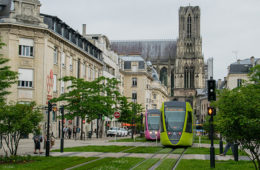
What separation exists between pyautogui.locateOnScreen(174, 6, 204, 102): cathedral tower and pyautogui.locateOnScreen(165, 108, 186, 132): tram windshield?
112 meters

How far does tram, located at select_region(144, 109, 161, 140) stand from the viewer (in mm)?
44469

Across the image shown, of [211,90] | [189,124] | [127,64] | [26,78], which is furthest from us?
[127,64]

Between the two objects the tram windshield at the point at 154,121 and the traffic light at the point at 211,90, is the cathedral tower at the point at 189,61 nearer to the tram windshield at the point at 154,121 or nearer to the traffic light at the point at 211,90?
the tram windshield at the point at 154,121

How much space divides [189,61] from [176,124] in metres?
116

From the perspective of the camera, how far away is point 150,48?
158375mm

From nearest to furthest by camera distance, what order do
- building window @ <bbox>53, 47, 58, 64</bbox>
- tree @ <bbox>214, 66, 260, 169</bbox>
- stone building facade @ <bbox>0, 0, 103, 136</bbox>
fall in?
tree @ <bbox>214, 66, 260, 169</bbox> → stone building facade @ <bbox>0, 0, 103, 136</bbox> → building window @ <bbox>53, 47, 58, 64</bbox>

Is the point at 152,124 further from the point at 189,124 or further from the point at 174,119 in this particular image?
the point at 174,119

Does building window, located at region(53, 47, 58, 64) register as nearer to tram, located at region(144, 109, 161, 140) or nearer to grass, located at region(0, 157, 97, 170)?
tram, located at region(144, 109, 161, 140)

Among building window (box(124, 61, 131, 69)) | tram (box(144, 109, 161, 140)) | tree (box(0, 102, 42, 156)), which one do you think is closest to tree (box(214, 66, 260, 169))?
tree (box(0, 102, 42, 156))

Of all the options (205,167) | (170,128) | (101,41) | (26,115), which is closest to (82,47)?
(101,41)

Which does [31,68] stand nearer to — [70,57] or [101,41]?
[70,57]

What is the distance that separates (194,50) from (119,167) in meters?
131

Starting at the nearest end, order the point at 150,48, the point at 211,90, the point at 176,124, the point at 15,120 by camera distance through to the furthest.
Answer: the point at 211,90 < the point at 15,120 < the point at 176,124 < the point at 150,48

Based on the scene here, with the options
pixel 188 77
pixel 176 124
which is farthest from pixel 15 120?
pixel 188 77
